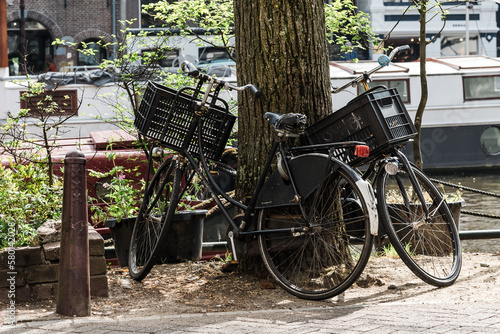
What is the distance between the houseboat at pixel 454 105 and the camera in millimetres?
17703

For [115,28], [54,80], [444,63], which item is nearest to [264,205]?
[54,80]

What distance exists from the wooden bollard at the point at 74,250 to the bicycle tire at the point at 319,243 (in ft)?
3.36

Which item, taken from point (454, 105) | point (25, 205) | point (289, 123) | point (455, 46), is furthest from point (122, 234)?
point (455, 46)

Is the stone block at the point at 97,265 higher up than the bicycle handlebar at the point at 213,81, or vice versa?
the bicycle handlebar at the point at 213,81

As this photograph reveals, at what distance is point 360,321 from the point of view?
11.0 feet

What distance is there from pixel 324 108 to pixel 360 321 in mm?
1572

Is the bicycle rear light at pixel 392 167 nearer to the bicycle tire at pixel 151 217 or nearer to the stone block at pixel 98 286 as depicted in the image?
the bicycle tire at pixel 151 217

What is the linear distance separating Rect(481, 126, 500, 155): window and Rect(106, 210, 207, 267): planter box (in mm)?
15334

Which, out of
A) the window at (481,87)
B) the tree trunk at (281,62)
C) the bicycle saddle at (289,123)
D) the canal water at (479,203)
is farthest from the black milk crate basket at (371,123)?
the window at (481,87)

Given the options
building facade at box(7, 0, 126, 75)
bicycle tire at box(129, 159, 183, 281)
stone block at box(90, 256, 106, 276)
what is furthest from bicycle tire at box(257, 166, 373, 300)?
building facade at box(7, 0, 126, 75)

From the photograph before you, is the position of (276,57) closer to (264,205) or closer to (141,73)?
(264,205)

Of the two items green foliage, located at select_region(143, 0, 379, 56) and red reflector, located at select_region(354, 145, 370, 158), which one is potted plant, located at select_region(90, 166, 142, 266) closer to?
red reflector, located at select_region(354, 145, 370, 158)

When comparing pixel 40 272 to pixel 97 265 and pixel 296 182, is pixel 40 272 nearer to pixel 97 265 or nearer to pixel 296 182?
pixel 97 265

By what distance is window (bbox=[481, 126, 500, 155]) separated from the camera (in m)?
18.9
